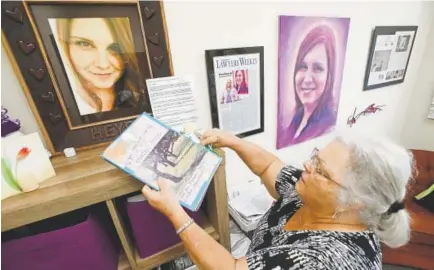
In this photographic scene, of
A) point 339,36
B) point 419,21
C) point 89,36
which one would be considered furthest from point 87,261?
point 419,21

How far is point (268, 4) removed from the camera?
3.37ft

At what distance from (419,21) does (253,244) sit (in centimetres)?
201

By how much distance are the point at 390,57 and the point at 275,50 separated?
3.50ft

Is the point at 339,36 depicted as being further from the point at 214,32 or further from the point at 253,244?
the point at 253,244

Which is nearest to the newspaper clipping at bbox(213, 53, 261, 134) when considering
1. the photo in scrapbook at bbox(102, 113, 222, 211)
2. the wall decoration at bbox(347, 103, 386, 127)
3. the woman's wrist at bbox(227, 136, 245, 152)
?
the woman's wrist at bbox(227, 136, 245, 152)

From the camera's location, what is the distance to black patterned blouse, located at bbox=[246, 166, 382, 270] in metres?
0.60

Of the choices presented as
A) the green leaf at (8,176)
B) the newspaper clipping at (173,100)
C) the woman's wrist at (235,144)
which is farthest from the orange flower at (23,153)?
the woman's wrist at (235,144)

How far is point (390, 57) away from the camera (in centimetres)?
160

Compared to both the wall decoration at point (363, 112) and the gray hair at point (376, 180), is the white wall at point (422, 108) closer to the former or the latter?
the wall decoration at point (363, 112)

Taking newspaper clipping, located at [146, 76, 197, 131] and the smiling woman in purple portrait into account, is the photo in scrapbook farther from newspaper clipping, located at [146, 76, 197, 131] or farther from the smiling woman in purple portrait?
the smiling woman in purple portrait

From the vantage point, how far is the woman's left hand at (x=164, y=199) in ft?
2.04

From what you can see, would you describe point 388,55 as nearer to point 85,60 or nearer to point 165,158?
point 165,158

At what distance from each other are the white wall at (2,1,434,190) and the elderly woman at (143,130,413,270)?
16.3 inches

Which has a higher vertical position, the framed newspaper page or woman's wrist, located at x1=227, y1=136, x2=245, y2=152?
the framed newspaper page
